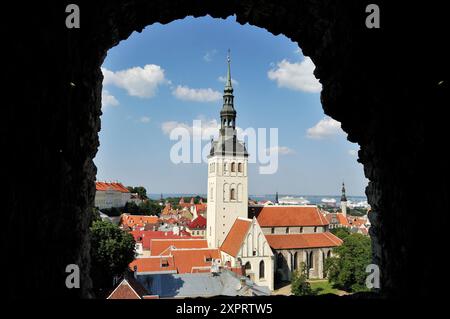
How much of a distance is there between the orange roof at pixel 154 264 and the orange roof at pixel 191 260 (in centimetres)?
127

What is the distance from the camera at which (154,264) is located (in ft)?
92.1

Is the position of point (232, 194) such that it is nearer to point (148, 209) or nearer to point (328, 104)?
point (328, 104)

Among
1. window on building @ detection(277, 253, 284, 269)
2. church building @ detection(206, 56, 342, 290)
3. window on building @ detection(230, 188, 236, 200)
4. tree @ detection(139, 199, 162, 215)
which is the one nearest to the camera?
church building @ detection(206, 56, 342, 290)

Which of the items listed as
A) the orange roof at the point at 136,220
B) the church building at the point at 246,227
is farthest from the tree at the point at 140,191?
the church building at the point at 246,227

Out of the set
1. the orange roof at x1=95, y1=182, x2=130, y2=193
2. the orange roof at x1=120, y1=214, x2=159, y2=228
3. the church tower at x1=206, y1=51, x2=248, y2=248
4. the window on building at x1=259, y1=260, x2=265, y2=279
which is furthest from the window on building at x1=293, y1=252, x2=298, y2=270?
the orange roof at x1=95, y1=182, x2=130, y2=193

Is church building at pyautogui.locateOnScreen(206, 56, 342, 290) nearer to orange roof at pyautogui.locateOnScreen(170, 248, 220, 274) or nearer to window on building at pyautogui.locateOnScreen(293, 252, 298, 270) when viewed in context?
window on building at pyautogui.locateOnScreen(293, 252, 298, 270)

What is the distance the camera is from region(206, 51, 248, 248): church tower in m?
36.4

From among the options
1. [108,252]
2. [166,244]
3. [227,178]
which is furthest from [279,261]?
[108,252]

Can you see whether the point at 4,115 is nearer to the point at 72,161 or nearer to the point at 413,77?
the point at 72,161

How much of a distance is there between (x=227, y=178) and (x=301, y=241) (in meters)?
11.1

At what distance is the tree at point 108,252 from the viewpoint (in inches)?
915

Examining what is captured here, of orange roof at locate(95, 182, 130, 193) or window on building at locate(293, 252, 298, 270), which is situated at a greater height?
orange roof at locate(95, 182, 130, 193)

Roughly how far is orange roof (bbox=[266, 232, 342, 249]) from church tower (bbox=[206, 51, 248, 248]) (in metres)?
4.50

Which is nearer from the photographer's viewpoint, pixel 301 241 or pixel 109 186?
pixel 301 241
